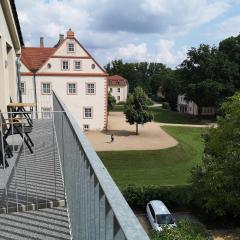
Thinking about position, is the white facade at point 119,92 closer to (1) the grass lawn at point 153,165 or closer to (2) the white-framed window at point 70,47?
(2) the white-framed window at point 70,47

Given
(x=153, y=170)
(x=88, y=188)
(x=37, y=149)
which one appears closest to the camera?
(x=88, y=188)

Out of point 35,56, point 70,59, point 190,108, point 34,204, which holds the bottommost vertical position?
point 190,108

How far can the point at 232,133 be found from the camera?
17.8 metres

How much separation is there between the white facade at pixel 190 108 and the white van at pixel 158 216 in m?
42.9

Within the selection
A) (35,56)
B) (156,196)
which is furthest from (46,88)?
(156,196)

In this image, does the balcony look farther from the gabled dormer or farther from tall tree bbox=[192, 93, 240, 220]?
the gabled dormer

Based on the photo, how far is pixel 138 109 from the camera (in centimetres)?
4016

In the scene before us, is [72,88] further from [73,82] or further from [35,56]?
[35,56]

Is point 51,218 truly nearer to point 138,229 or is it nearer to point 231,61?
point 138,229

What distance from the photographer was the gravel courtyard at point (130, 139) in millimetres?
33878

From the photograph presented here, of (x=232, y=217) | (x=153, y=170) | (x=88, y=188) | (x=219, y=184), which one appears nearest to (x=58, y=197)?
(x=88, y=188)

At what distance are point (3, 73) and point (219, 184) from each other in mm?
11124

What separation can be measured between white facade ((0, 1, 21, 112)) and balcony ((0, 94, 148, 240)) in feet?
7.46

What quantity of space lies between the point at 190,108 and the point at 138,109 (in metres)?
30.2
